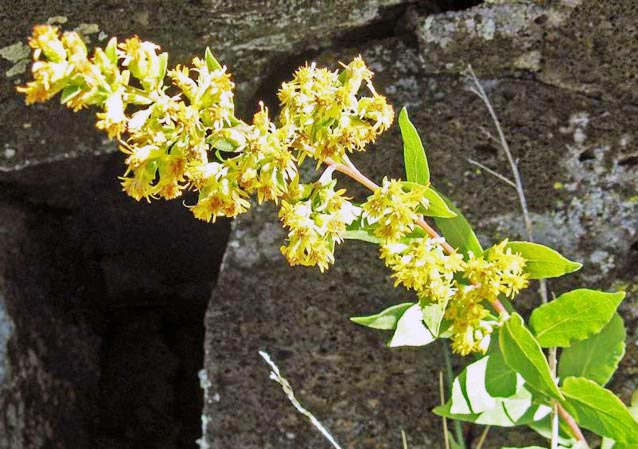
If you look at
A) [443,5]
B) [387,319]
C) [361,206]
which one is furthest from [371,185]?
[443,5]

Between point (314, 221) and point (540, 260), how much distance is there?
14.6 inches

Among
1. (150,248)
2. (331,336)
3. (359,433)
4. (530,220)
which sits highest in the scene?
(150,248)

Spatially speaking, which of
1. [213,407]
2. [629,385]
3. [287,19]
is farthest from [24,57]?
[629,385]

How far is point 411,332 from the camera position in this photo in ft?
4.48

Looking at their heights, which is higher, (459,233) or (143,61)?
(143,61)

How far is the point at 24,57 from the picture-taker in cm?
173

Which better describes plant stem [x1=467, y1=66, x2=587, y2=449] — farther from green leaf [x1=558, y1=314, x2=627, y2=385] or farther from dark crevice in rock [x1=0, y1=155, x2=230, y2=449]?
dark crevice in rock [x1=0, y1=155, x2=230, y2=449]

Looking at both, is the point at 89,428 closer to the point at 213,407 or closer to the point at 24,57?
the point at 213,407

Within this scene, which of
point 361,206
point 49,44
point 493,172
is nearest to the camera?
point 49,44

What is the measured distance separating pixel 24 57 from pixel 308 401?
2.78 ft

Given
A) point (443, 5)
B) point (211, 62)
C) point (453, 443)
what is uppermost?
point (443, 5)

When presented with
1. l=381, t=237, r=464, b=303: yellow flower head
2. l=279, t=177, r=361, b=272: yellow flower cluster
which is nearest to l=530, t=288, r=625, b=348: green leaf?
l=381, t=237, r=464, b=303: yellow flower head

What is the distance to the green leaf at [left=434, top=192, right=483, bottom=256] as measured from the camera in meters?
1.44

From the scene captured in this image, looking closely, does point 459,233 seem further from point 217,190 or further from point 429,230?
point 217,190
